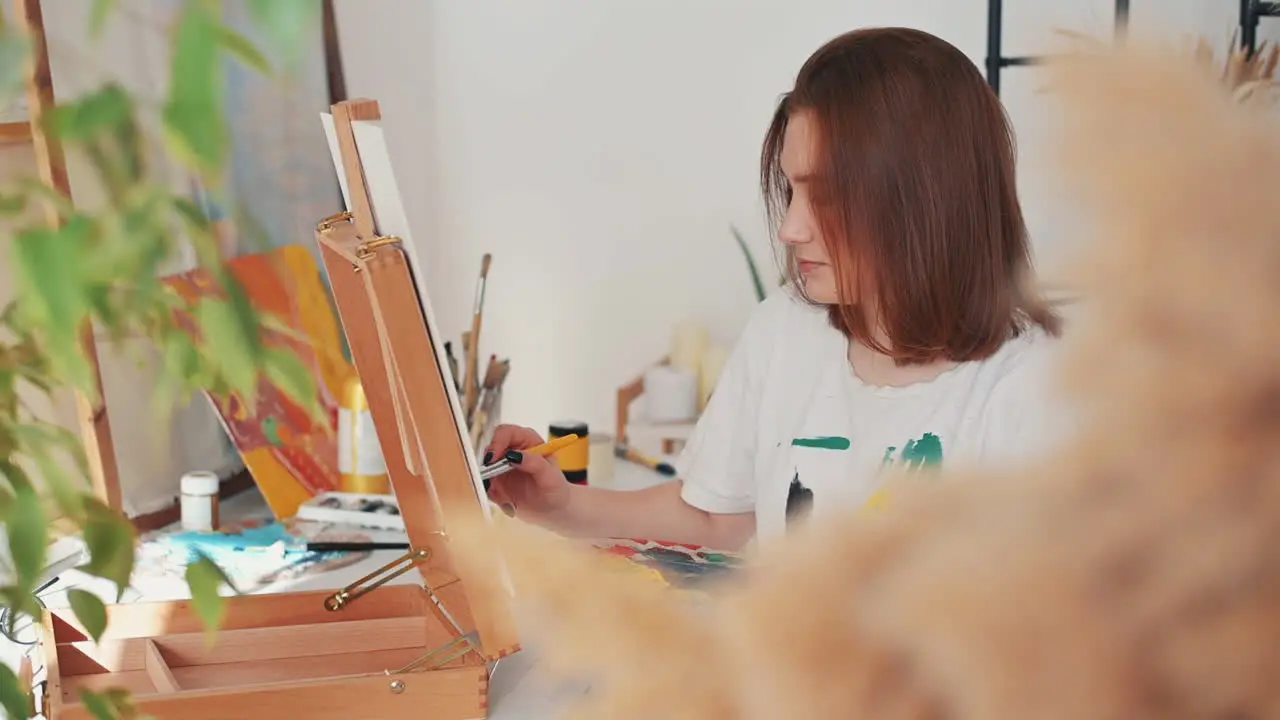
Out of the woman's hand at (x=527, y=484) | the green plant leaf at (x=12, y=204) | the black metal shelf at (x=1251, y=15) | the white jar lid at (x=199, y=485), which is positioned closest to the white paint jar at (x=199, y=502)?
the white jar lid at (x=199, y=485)

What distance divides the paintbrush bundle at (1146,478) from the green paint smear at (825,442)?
1.12 m

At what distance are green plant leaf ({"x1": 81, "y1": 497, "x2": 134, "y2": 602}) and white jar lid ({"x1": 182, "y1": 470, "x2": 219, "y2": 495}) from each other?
120 centimetres

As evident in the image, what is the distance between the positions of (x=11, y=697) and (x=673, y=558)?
795 mm

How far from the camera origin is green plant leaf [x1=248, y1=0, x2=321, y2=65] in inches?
11.0

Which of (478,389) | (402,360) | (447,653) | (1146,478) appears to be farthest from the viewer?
(478,389)

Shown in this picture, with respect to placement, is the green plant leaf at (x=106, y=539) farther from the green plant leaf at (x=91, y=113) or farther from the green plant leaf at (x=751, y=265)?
the green plant leaf at (x=751, y=265)

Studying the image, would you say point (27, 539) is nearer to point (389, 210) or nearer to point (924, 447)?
point (389, 210)

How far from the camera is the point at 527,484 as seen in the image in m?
1.28

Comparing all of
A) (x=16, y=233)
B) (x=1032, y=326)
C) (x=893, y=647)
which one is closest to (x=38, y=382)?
(x=16, y=233)

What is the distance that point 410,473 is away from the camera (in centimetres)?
109

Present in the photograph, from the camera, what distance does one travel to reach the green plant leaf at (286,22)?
28cm

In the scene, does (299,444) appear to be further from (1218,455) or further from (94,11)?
(1218,455)

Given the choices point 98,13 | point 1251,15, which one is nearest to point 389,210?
point 98,13

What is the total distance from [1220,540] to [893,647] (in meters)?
0.04
